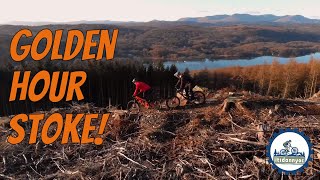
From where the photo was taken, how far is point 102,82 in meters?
46.6

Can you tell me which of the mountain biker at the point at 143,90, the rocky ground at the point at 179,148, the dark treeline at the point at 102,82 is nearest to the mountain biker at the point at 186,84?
the mountain biker at the point at 143,90

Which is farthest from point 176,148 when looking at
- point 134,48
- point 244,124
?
point 134,48

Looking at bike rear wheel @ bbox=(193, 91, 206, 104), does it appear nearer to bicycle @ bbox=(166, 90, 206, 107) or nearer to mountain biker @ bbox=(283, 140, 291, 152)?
bicycle @ bbox=(166, 90, 206, 107)

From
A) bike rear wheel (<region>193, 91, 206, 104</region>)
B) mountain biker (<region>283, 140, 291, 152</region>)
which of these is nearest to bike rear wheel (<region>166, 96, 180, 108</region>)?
bike rear wheel (<region>193, 91, 206, 104</region>)

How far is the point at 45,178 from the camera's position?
952cm

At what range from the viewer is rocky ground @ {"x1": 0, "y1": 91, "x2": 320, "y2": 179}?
920 cm

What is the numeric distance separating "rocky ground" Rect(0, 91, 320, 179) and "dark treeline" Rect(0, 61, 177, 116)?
31176 millimetres

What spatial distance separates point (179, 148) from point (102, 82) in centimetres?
3704

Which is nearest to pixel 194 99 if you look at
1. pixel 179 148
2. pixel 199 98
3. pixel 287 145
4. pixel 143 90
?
pixel 199 98

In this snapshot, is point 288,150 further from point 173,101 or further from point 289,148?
point 173,101

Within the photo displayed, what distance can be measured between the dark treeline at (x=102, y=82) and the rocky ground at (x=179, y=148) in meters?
31.2

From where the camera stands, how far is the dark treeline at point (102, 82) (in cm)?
4528

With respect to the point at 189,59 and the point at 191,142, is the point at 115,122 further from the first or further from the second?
the point at 189,59

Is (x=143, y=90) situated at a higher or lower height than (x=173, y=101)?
higher
